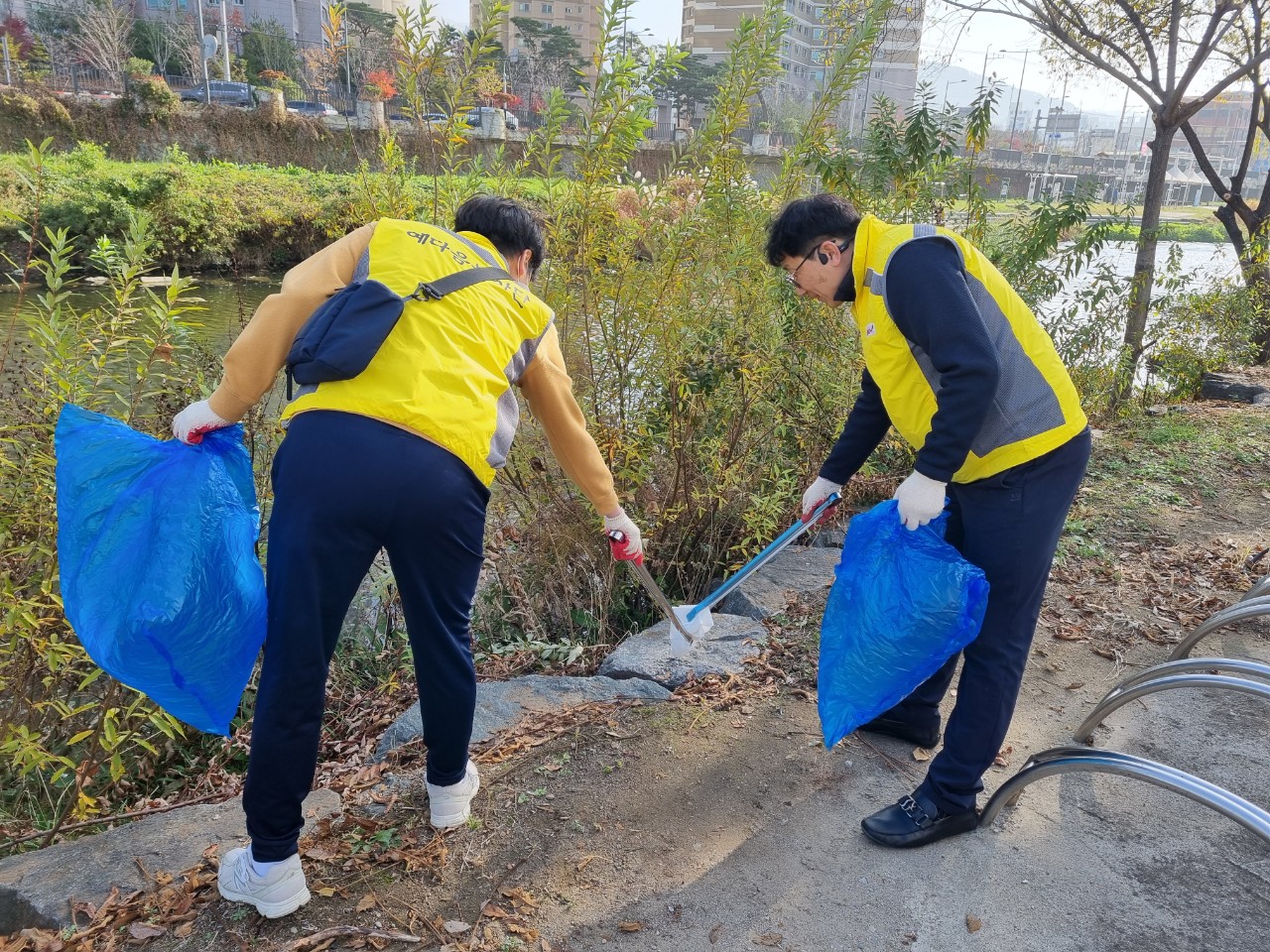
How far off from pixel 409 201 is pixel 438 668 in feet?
7.49

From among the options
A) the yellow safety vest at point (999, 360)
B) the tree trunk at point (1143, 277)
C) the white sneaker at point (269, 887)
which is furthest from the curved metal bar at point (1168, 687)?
the tree trunk at point (1143, 277)

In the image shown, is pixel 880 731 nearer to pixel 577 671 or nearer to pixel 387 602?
pixel 577 671

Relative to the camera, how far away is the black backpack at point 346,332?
1.78m

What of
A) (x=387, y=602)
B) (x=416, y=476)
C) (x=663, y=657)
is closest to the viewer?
(x=416, y=476)

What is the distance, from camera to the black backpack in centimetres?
178

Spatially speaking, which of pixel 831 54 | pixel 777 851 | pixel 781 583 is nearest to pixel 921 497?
pixel 777 851

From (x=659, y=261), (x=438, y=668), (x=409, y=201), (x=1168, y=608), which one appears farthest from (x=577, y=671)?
(x=1168, y=608)

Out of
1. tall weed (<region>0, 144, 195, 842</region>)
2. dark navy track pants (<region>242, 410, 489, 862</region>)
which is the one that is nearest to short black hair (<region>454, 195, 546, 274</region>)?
dark navy track pants (<region>242, 410, 489, 862</region>)

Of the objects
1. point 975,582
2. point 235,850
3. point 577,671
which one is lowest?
point 577,671

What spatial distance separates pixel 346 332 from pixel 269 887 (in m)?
1.33

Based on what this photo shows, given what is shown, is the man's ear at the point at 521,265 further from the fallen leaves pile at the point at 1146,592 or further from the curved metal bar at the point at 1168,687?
the fallen leaves pile at the point at 1146,592

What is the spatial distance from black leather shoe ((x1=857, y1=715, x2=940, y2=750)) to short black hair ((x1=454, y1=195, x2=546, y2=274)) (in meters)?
1.96

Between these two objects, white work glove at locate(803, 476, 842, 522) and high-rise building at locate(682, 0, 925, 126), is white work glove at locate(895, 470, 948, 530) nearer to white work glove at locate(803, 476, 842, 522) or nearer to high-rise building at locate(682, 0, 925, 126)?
white work glove at locate(803, 476, 842, 522)

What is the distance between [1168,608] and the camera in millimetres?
4039
